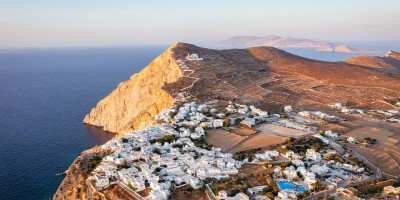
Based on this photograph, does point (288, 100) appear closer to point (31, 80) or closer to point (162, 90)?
point (162, 90)

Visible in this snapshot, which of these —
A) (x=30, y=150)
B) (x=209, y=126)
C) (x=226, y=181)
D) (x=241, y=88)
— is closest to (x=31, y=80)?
(x=30, y=150)

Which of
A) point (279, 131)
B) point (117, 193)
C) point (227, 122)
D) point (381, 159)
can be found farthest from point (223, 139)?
point (381, 159)

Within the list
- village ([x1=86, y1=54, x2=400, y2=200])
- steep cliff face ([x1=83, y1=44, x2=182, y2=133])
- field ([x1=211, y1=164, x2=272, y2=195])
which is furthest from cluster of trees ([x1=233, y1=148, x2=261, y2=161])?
steep cliff face ([x1=83, y1=44, x2=182, y2=133])

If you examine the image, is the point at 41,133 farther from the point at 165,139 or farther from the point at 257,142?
the point at 257,142

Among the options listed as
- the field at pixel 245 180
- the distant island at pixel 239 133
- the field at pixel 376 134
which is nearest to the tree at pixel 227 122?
the distant island at pixel 239 133

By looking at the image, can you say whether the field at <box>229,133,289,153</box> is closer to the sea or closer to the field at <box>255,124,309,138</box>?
the field at <box>255,124,309,138</box>

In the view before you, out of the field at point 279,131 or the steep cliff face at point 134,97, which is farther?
the steep cliff face at point 134,97

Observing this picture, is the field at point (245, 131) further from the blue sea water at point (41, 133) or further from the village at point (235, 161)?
the blue sea water at point (41, 133)
